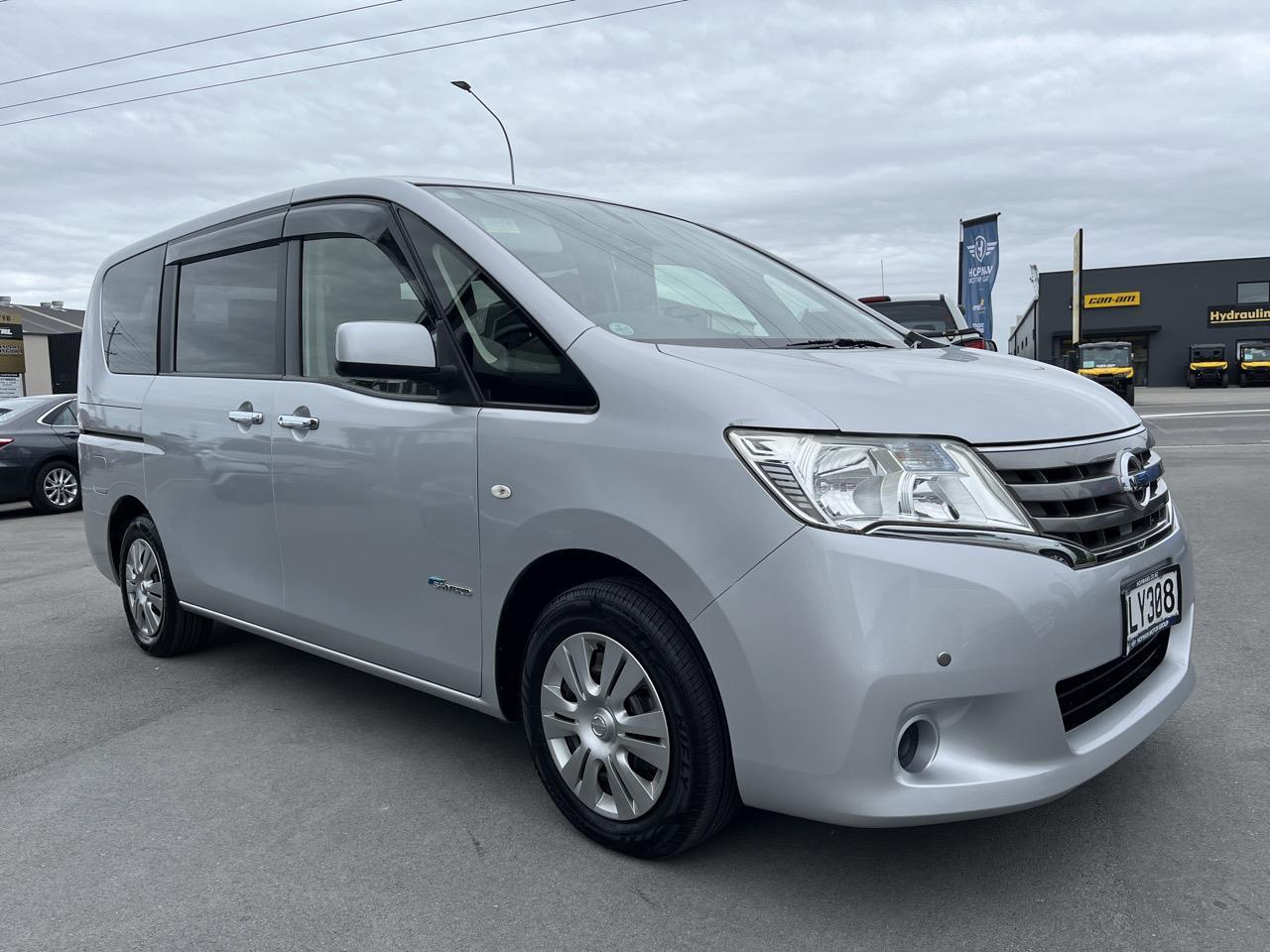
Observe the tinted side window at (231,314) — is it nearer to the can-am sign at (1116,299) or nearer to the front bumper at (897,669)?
the front bumper at (897,669)

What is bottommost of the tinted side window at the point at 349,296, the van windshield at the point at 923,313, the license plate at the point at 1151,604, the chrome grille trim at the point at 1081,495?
the license plate at the point at 1151,604

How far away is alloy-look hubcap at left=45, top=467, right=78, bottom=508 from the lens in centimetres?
1171

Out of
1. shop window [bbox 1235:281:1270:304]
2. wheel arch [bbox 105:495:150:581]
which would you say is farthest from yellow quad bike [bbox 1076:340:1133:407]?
wheel arch [bbox 105:495:150:581]

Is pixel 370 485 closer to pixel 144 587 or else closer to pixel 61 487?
pixel 144 587

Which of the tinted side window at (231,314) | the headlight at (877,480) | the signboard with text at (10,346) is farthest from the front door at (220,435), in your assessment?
the signboard with text at (10,346)

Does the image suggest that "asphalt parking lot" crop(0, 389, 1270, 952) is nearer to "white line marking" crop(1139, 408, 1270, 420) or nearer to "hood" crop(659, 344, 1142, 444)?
"hood" crop(659, 344, 1142, 444)

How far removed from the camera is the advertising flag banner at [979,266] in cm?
2438

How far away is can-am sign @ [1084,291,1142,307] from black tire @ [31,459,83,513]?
53540mm

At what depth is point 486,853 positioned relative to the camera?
2742 mm

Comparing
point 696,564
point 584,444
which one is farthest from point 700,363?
point 696,564

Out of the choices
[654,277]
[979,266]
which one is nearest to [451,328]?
[654,277]

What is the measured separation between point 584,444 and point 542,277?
0.58m

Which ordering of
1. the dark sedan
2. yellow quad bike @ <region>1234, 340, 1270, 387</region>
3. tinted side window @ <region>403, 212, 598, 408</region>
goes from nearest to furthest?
tinted side window @ <region>403, 212, 598, 408</region> < the dark sedan < yellow quad bike @ <region>1234, 340, 1270, 387</region>

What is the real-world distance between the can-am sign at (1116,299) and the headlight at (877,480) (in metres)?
Answer: 58.4
